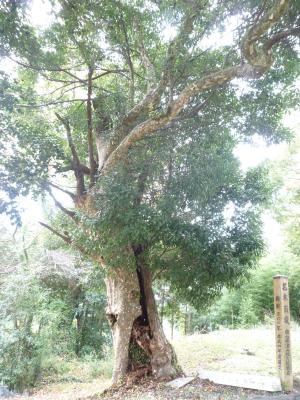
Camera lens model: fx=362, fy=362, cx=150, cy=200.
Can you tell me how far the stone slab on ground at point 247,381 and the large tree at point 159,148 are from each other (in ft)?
2.32

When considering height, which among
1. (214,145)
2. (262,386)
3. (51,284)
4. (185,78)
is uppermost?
(185,78)

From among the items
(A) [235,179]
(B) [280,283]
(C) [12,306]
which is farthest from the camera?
(C) [12,306]

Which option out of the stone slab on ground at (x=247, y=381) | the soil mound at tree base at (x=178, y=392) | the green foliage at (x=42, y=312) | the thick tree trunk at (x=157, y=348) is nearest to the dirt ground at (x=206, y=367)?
the soil mound at tree base at (x=178, y=392)

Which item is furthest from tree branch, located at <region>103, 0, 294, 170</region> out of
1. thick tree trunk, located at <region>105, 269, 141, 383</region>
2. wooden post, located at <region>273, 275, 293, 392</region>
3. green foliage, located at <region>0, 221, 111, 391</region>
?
wooden post, located at <region>273, 275, 293, 392</region>

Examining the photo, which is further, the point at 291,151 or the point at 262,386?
the point at 291,151

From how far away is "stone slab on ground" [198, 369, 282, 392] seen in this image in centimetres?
523

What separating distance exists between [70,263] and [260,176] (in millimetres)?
5578

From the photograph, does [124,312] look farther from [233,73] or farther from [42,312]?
[233,73]

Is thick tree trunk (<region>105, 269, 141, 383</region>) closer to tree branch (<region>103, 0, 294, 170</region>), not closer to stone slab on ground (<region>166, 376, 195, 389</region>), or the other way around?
stone slab on ground (<region>166, 376, 195, 389</region>)

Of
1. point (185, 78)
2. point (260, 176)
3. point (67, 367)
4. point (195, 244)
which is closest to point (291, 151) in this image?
point (260, 176)

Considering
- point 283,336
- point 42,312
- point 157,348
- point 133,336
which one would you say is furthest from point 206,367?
point 42,312

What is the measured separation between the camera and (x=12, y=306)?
819 cm

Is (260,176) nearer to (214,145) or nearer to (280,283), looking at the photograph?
(214,145)

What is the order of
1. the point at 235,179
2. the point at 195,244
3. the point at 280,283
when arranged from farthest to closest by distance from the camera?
the point at 235,179, the point at 280,283, the point at 195,244
